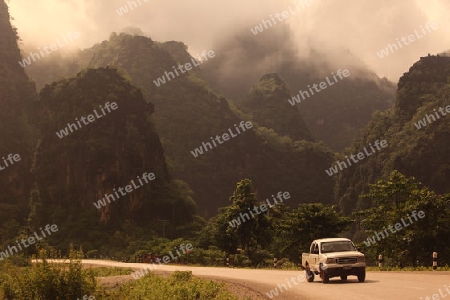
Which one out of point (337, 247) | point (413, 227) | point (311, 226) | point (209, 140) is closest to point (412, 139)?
point (209, 140)

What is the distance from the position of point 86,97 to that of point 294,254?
260 ft

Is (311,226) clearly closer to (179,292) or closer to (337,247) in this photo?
(337,247)

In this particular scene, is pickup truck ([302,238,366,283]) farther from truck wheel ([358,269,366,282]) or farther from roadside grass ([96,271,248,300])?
roadside grass ([96,271,248,300])

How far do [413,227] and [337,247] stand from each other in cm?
1387

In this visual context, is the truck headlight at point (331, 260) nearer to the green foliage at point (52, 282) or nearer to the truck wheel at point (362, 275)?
the truck wheel at point (362, 275)

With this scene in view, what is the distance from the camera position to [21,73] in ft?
445

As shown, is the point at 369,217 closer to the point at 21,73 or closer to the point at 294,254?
the point at 294,254

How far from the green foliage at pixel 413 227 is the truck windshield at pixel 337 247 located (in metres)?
12.0

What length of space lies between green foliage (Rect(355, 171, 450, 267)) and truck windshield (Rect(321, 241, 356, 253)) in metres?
12.0

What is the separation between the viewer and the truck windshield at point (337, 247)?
20.0 metres

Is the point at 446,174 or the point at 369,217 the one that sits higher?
the point at 369,217

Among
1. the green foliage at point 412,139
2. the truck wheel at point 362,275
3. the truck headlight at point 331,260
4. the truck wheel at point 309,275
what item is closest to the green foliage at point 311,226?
the truck wheel at point 309,275

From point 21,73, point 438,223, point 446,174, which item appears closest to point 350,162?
point 446,174

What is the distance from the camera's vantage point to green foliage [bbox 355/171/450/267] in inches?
1186
